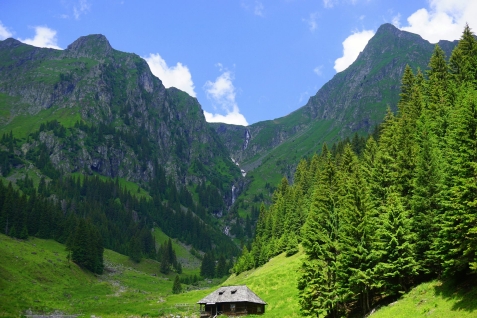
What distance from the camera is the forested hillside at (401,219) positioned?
32844 mm

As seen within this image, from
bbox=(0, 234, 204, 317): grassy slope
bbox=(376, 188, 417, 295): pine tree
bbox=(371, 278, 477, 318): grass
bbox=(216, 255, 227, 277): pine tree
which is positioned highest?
bbox=(376, 188, 417, 295): pine tree

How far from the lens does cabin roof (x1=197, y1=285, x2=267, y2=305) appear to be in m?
63.1

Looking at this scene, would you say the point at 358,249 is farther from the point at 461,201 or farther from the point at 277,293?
the point at 277,293

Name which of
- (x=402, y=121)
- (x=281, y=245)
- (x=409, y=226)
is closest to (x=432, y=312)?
(x=409, y=226)

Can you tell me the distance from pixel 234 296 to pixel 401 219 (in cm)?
3679

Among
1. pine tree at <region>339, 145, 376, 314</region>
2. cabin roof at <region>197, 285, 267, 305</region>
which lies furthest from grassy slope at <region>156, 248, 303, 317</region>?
pine tree at <region>339, 145, 376, 314</region>

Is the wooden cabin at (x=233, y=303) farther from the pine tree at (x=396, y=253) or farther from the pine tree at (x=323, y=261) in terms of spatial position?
the pine tree at (x=396, y=253)

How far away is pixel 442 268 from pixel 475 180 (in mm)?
10024

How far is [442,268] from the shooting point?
36406 millimetres

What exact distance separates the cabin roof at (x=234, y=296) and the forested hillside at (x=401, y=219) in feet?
57.7

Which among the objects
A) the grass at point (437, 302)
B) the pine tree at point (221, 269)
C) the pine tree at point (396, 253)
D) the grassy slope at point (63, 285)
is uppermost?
the pine tree at point (396, 253)

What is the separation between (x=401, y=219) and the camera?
38594 mm

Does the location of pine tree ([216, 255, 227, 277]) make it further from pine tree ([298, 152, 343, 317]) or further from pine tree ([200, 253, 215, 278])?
pine tree ([298, 152, 343, 317])

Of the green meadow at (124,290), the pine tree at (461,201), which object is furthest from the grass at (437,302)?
the pine tree at (461,201)
